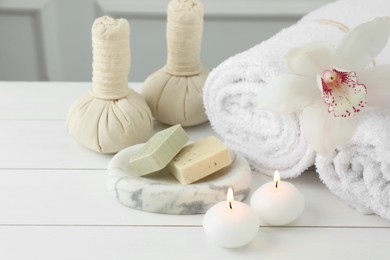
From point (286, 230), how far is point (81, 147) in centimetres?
29

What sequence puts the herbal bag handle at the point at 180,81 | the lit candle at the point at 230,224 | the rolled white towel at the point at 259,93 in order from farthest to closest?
the herbal bag handle at the point at 180,81 → the rolled white towel at the point at 259,93 → the lit candle at the point at 230,224

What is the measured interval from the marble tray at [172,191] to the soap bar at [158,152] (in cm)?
1

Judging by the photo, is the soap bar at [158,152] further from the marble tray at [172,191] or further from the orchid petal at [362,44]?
the orchid petal at [362,44]

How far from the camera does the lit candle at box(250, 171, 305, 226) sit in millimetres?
629

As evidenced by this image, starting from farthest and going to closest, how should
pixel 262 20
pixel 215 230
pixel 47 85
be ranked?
pixel 262 20 < pixel 47 85 < pixel 215 230

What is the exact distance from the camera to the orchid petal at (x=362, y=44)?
0.64 metres

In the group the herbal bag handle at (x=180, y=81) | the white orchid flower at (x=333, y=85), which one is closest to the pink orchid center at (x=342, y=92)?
the white orchid flower at (x=333, y=85)

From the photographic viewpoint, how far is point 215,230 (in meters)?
0.59

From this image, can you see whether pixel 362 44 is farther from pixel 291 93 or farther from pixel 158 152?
pixel 158 152

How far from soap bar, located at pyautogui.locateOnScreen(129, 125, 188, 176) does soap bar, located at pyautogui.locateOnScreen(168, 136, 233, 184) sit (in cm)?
1

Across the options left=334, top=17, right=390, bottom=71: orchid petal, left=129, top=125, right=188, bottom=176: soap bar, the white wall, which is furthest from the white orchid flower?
the white wall

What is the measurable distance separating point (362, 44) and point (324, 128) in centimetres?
9

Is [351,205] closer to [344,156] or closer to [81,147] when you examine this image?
[344,156]

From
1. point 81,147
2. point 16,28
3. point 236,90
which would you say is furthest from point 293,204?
point 16,28
